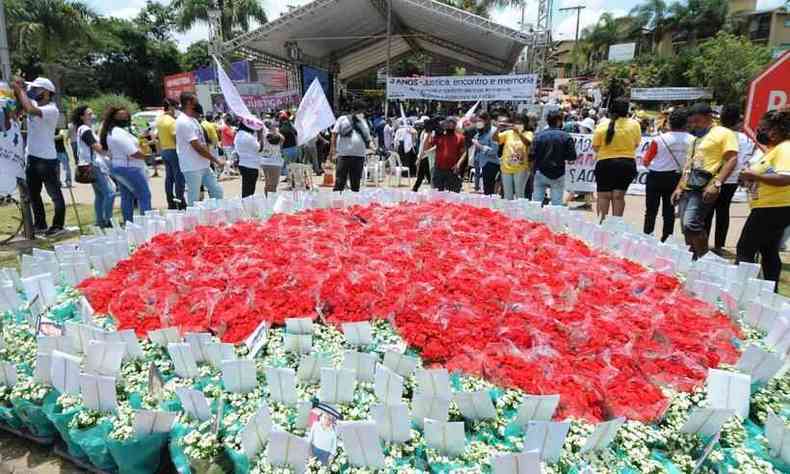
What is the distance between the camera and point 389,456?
1.90 meters


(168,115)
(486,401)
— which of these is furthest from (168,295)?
(168,115)

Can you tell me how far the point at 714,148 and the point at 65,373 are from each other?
529cm

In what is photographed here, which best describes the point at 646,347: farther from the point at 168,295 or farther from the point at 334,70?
the point at 334,70

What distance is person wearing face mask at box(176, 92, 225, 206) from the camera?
19.1 feet

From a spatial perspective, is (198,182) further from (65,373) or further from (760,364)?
(760,364)

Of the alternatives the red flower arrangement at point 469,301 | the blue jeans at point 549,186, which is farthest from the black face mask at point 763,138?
the blue jeans at point 549,186

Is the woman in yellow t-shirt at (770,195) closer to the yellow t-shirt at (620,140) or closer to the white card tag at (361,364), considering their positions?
the yellow t-shirt at (620,140)

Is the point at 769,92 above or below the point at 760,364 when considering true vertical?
above

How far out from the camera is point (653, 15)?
200 feet

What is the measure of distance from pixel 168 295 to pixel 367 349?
1.27m

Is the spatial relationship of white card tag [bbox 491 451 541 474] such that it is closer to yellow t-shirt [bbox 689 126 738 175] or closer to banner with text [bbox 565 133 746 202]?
yellow t-shirt [bbox 689 126 738 175]

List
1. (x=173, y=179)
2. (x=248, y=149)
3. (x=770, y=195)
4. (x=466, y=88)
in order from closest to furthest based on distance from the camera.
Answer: (x=770, y=195)
(x=248, y=149)
(x=173, y=179)
(x=466, y=88)

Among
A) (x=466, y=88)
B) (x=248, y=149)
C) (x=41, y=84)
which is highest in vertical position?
(x=466, y=88)

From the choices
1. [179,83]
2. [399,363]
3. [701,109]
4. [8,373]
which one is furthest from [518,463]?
[179,83]
